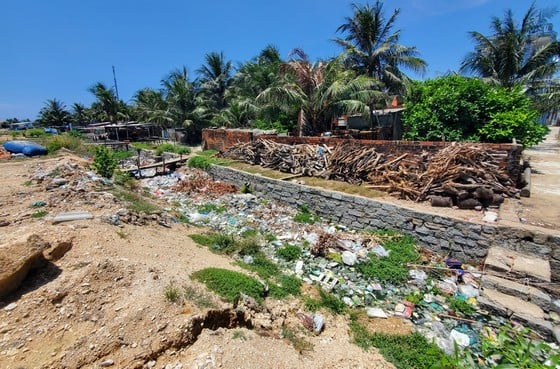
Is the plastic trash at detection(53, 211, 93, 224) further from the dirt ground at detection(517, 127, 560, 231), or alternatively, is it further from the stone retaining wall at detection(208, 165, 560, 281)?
the dirt ground at detection(517, 127, 560, 231)

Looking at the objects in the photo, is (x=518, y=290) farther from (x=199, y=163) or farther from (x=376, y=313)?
(x=199, y=163)

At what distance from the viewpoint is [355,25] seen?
15.3 m

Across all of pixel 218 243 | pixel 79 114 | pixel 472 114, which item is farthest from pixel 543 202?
pixel 79 114

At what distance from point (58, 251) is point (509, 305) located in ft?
21.5

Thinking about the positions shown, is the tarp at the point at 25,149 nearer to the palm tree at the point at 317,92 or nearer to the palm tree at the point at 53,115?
the palm tree at the point at 317,92

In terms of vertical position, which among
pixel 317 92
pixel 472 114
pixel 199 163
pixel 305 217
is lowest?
pixel 305 217

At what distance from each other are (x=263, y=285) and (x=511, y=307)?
12.0ft

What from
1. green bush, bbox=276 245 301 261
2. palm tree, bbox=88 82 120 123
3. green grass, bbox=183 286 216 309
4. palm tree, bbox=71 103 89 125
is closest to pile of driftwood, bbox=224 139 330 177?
green bush, bbox=276 245 301 261

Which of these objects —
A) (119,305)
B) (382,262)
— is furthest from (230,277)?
(382,262)

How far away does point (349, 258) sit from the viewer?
5.16 metres

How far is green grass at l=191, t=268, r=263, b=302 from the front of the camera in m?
3.76

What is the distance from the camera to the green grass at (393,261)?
471 cm

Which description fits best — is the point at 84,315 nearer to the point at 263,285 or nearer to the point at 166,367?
the point at 166,367

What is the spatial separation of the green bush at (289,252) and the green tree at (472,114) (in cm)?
654
